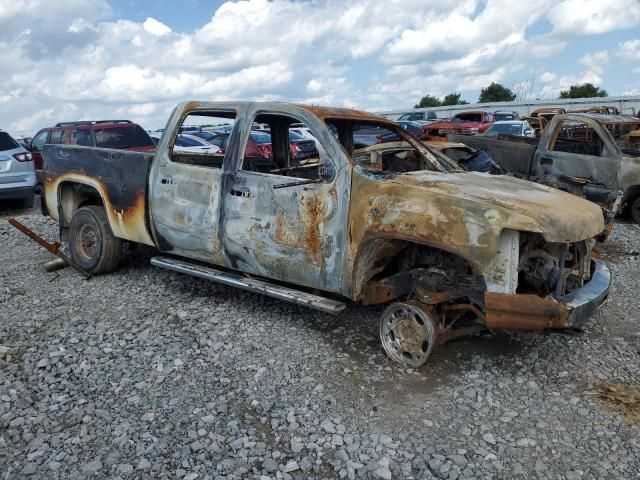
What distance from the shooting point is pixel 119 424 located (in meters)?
3.42

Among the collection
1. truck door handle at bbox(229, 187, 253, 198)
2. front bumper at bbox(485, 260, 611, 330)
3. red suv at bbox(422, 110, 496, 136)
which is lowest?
front bumper at bbox(485, 260, 611, 330)

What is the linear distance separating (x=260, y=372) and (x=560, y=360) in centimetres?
219

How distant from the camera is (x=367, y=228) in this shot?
4.04m

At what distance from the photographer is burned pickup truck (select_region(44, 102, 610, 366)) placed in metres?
3.62

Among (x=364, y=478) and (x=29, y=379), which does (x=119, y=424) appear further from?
(x=364, y=478)

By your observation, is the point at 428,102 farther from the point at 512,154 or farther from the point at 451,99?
the point at 512,154

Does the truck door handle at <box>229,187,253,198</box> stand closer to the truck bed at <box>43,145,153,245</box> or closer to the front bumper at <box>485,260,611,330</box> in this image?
the truck bed at <box>43,145,153,245</box>

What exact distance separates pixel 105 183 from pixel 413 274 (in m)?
3.46

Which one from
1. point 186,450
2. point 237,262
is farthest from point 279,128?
point 186,450

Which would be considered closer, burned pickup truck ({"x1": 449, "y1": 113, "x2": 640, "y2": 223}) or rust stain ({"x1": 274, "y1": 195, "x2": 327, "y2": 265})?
rust stain ({"x1": 274, "y1": 195, "x2": 327, "y2": 265})

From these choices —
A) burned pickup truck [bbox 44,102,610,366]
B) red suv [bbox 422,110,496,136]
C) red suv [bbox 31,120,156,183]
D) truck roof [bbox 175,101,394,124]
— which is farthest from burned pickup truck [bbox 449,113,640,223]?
red suv [bbox 422,110,496,136]

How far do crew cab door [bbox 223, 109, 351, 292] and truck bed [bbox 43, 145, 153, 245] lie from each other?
1241 mm

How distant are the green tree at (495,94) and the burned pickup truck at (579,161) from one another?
4598cm

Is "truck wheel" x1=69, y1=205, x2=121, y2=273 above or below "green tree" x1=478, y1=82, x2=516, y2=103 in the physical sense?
below
